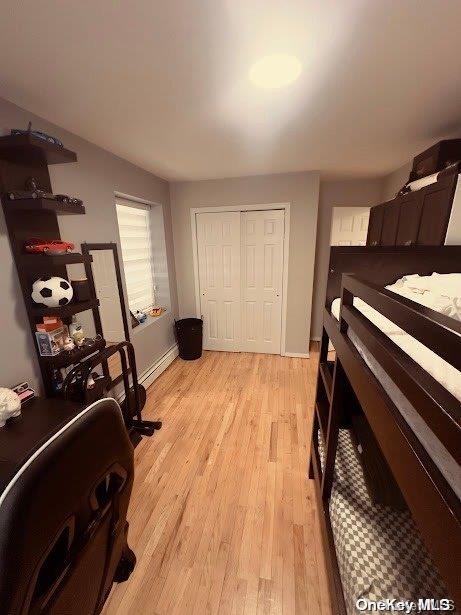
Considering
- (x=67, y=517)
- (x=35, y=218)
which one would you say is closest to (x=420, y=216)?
(x=67, y=517)

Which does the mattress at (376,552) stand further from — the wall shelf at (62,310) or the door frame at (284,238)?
the door frame at (284,238)

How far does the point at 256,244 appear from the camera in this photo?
3104 millimetres

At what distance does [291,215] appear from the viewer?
2893mm

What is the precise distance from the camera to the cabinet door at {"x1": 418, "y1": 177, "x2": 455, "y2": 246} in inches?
52.9

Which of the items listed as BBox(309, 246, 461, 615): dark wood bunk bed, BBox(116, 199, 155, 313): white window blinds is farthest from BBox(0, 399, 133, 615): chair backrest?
BBox(116, 199, 155, 313): white window blinds

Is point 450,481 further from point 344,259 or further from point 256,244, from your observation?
point 256,244

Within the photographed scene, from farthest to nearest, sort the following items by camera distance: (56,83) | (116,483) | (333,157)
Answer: (333,157) → (56,83) → (116,483)

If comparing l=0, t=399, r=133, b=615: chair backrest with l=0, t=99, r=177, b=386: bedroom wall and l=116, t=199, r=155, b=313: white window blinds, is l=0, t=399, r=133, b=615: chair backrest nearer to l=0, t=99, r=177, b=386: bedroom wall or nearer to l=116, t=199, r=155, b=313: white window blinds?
l=0, t=99, r=177, b=386: bedroom wall

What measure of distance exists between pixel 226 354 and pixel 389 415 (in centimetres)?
292

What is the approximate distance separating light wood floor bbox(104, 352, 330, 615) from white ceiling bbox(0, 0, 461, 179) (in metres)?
2.31

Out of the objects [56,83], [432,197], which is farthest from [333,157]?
[56,83]

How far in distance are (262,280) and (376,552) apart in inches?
104

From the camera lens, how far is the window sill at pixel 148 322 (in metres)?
2.62

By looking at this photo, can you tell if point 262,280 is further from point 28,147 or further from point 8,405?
point 8,405
